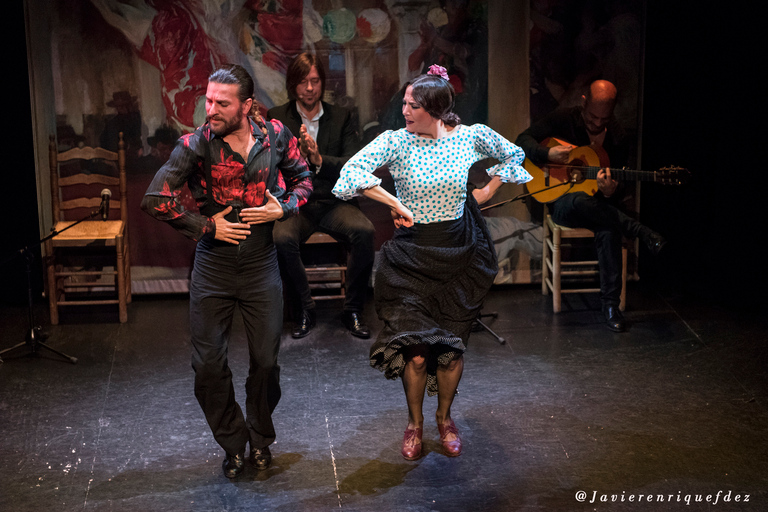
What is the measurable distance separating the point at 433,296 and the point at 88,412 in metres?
1.86

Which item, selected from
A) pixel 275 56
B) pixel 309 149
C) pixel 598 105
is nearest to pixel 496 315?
pixel 598 105

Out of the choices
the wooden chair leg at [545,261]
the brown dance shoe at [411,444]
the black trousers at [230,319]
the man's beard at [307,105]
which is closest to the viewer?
the black trousers at [230,319]

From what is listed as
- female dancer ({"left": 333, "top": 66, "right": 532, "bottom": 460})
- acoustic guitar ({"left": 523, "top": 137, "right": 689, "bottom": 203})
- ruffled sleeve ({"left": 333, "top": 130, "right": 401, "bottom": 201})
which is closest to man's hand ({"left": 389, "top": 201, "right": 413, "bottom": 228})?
female dancer ({"left": 333, "top": 66, "right": 532, "bottom": 460})

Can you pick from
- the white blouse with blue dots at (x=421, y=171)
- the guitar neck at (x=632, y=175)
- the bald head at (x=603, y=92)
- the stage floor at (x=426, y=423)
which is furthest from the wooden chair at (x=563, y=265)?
the white blouse with blue dots at (x=421, y=171)

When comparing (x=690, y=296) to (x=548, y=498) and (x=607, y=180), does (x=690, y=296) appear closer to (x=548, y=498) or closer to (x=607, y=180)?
(x=607, y=180)

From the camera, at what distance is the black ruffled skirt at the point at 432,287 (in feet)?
11.1

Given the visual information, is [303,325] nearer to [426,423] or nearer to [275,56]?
[426,423]

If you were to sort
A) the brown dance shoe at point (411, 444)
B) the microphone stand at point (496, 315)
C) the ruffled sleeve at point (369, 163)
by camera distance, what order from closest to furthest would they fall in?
1. the ruffled sleeve at point (369, 163)
2. the brown dance shoe at point (411, 444)
3. the microphone stand at point (496, 315)

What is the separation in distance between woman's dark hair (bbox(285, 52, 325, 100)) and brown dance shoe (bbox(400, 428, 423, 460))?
2498 mm

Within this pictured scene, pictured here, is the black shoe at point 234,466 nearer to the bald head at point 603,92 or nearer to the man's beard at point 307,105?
the man's beard at point 307,105

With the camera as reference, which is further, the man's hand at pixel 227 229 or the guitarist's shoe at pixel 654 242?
the guitarist's shoe at pixel 654 242

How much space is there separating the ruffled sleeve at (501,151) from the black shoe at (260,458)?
5.29 ft

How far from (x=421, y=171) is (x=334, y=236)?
2.01m

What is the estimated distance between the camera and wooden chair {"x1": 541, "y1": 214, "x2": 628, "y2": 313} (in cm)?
546
